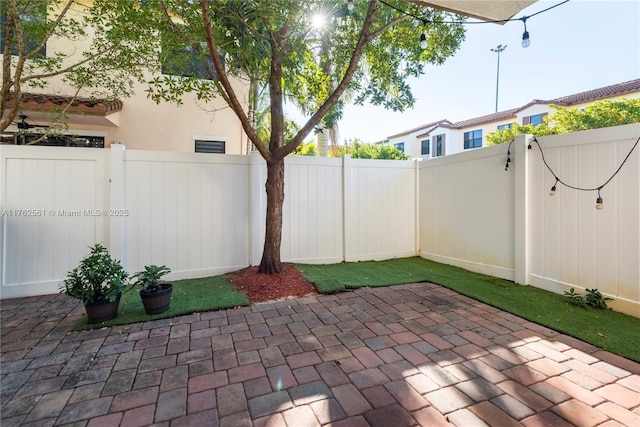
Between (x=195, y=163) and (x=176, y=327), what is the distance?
2.66m

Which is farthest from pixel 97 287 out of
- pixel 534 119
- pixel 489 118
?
pixel 489 118

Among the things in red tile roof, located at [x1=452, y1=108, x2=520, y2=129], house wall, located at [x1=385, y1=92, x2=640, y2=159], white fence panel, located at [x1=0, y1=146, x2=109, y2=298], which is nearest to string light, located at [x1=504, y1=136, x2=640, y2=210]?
white fence panel, located at [x1=0, y1=146, x2=109, y2=298]

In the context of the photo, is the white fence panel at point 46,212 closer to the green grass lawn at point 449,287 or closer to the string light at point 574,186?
the green grass lawn at point 449,287

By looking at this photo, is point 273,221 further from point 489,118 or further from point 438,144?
point 438,144

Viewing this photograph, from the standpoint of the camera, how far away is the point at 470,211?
5.18 m

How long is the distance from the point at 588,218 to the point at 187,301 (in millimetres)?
5050

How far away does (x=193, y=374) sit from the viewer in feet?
7.17

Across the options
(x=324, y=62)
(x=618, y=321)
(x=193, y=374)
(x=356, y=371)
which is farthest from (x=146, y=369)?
(x=324, y=62)

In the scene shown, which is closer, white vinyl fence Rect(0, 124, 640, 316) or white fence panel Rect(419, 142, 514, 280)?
white vinyl fence Rect(0, 124, 640, 316)

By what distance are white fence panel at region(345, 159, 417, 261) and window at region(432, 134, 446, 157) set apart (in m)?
18.4

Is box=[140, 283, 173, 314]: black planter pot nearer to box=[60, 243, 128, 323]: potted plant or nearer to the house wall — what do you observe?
box=[60, 243, 128, 323]: potted plant

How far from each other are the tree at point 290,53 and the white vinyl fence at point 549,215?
206 cm

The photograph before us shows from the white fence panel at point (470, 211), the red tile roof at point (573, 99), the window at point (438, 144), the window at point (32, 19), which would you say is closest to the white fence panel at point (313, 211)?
the white fence panel at point (470, 211)

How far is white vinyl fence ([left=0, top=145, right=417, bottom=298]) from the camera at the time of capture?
4031 millimetres
